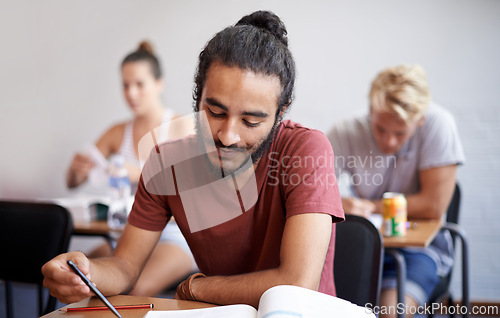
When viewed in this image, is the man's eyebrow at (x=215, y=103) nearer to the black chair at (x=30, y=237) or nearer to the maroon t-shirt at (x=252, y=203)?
the maroon t-shirt at (x=252, y=203)

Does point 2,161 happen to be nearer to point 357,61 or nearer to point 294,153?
point 357,61

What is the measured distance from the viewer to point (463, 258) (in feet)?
7.65

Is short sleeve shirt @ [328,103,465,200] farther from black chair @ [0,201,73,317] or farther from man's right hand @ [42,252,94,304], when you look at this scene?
man's right hand @ [42,252,94,304]

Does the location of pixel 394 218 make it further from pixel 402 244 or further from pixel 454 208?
pixel 454 208

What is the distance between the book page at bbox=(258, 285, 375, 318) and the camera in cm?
85

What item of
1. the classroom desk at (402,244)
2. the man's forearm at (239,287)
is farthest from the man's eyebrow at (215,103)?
the classroom desk at (402,244)

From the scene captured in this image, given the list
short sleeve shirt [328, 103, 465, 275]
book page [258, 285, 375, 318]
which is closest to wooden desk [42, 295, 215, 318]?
book page [258, 285, 375, 318]

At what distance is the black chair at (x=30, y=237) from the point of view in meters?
1.69

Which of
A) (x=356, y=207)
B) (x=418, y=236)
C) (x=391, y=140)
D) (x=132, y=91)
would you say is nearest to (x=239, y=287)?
(x=418, y=236)

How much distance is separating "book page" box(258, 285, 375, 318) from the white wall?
187 centimetres

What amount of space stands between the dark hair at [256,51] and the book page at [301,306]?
485 mm

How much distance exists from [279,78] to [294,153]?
182mm

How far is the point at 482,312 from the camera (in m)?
3.13

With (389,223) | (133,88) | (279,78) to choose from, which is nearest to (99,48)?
(133,88)
